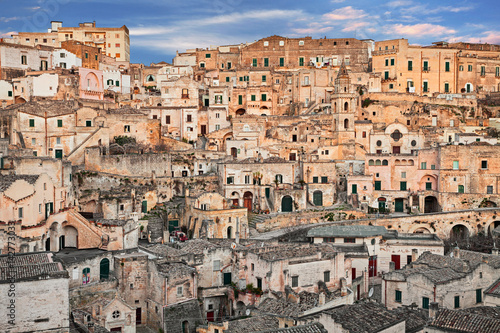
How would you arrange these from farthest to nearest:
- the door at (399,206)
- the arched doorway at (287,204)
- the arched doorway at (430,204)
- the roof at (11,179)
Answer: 1. the arched doorway at (430,204)
2. the door at (399,206)
3. the arched doorway at (287,204)
4. the roof at (11,179)

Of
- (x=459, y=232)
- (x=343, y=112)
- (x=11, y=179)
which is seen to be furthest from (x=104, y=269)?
(x=343, y=112)

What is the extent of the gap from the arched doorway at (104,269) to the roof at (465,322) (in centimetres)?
1778

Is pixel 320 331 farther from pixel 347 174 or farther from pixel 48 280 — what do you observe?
pixel 347 174

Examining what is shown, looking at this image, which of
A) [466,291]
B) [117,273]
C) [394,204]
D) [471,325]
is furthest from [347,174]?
[471,325]

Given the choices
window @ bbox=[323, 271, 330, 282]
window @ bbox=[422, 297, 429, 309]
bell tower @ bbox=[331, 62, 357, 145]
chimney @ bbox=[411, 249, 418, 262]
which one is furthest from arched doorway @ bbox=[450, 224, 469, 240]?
window @ bbox=[323, 271, 330, 282]

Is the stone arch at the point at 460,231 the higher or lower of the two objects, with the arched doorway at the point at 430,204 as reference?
lower

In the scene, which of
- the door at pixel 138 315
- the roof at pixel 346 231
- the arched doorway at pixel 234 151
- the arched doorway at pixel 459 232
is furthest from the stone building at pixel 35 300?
the arched doorway at pixel 459 232

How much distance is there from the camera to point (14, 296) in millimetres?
24297

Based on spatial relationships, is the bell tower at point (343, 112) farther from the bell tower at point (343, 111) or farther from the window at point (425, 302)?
the window at point (425, 302)

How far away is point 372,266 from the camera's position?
4175 centimetres

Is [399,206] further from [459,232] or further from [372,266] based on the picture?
[372,266]

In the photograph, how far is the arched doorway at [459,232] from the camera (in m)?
51.8

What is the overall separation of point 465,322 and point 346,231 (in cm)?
1865

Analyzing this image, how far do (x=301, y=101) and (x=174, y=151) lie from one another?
18402mm
